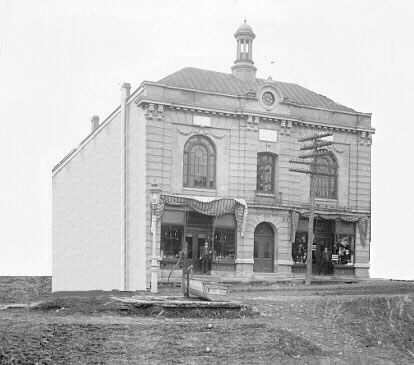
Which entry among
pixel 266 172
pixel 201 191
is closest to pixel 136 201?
pixel 201 191

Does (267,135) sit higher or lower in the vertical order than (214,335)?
higher

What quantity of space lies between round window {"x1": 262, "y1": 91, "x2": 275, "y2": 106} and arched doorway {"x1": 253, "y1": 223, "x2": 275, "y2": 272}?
6207 mm

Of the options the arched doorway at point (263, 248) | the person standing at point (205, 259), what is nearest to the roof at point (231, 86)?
the arched doorway at point (263, 248)

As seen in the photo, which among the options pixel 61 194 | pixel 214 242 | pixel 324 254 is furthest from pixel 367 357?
pixel 61 194

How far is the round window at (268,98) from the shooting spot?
121ft

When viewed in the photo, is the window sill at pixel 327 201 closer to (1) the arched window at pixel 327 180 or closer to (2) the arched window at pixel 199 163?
(1) the arched window at pixel 327 180

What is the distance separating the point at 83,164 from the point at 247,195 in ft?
41.4

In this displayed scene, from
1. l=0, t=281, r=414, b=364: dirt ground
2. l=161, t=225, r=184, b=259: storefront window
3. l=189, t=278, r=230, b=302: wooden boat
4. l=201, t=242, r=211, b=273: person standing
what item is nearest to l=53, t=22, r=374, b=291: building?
l=161, t=225, r=184, b=259: storefront window

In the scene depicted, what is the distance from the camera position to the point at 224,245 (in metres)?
35.6

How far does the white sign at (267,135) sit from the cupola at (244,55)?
17.0 feet

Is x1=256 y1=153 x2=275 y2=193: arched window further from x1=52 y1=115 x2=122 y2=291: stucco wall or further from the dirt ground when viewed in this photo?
the dirt ground

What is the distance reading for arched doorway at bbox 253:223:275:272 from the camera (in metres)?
36.7

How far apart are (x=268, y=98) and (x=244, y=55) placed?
18.8ft

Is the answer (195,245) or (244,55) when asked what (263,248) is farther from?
(244,55)
